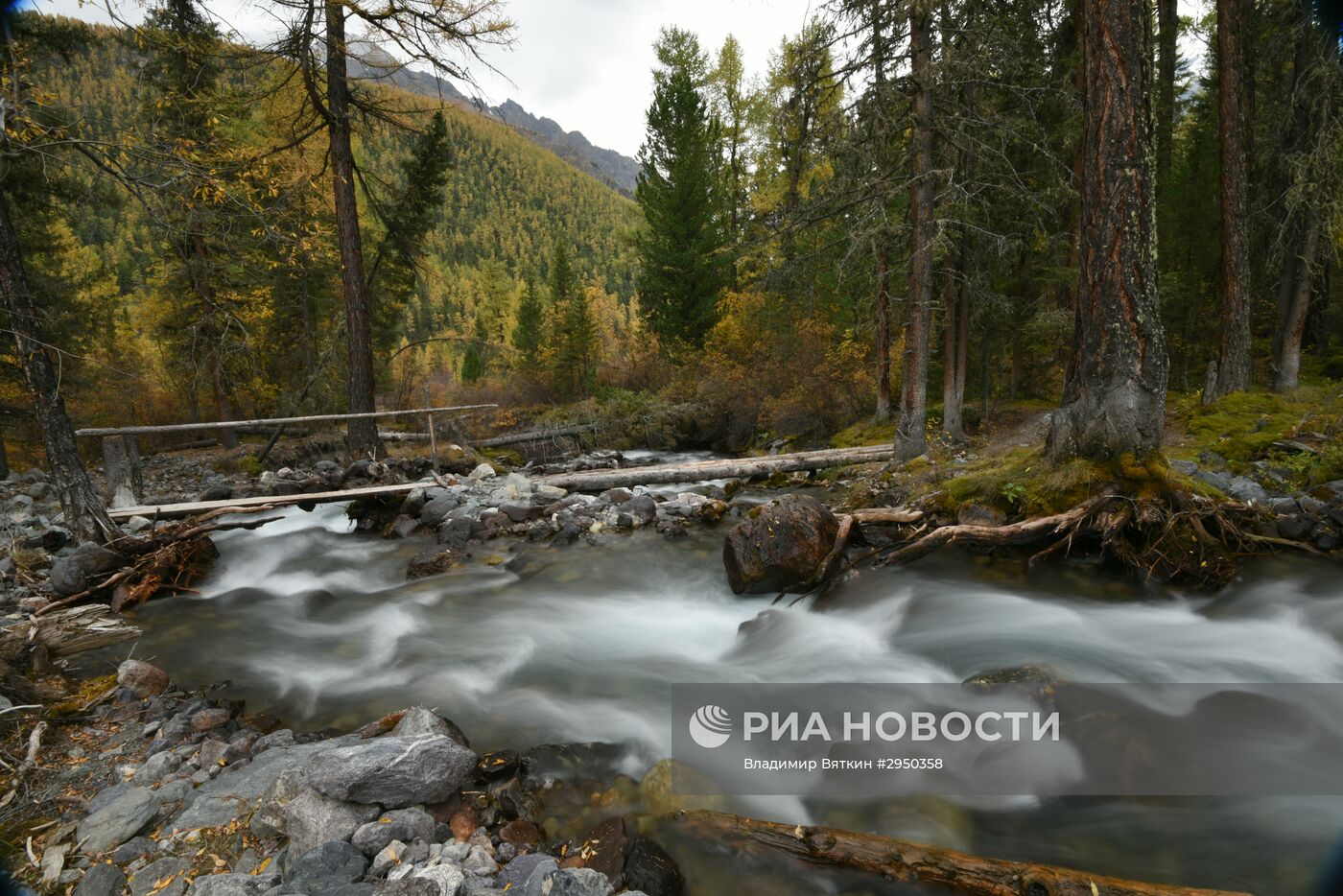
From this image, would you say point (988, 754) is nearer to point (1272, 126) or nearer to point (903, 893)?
point (903, 893)

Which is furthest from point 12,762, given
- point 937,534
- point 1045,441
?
point 1045,441

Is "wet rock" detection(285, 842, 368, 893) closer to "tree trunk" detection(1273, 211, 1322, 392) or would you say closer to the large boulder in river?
the large boulder in river

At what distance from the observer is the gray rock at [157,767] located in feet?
10.8

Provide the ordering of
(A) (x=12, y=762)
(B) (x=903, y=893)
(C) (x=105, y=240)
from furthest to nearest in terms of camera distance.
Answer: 1. (C) (x=105, y=240)
2. (A) (x=12, y=762)
3. (B) (x=903, y=893)

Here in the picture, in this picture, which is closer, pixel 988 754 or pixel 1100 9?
pixel 988 754

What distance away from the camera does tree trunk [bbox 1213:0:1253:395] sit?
10.5 metres

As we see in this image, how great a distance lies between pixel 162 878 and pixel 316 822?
2.12ft

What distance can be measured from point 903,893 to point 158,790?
3899 millimetres

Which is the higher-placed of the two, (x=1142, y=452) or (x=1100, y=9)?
(x=1100, y=9)

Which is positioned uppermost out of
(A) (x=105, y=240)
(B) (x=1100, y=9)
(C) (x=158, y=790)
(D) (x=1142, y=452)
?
(A) (x=105, y=240)

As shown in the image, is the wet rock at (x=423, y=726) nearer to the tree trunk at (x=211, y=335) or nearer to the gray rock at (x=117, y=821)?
the gray rock at (x=117, y=821)

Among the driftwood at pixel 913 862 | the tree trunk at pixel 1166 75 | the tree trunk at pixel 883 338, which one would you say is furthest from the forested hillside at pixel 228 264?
the tree trunk at pixel 1166 75

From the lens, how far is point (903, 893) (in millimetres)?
2621

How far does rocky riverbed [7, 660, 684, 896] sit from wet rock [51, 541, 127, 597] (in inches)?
129
